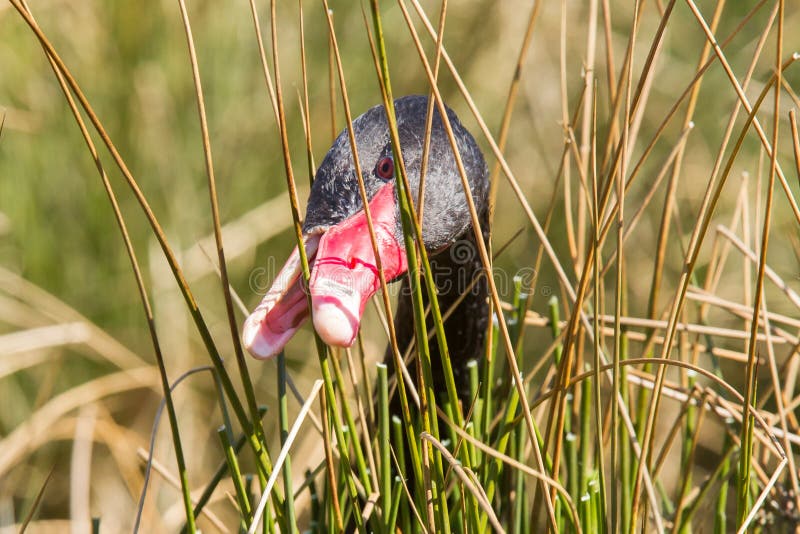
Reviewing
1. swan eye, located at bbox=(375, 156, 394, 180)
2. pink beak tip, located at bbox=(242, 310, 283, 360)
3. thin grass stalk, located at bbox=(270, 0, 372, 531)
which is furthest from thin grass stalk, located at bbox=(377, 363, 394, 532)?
swan eye, located at bbox=(375, 156, 394, 180)

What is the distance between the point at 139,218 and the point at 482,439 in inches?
77.6

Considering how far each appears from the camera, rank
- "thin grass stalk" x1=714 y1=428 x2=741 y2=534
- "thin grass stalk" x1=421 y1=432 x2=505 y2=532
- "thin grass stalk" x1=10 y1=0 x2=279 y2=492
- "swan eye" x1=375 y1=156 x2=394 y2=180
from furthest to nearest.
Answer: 1. "swan eye" x1=375 y1=156 x2=394 y2=180
2. "thin grass stalk" x1=714 y1=428 x2=741 y2=534
3. "thin grass stalk" x1=10 y1=0 x2=279 y2=492
4. "thin grass stalk" x1=421 y1=432 x2=505 y2=532

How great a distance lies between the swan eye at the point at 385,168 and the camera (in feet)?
4.98

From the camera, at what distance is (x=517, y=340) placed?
1476 mm

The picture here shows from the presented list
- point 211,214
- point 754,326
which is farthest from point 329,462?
point 211,214

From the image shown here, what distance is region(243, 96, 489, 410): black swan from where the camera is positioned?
118cm

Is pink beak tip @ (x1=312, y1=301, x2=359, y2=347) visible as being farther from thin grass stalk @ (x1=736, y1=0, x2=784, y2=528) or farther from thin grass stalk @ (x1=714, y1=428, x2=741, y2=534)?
thin grass stalk @ (x1=714, y1=428, x2=741, y2=534)

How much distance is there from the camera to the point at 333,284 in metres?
1.20

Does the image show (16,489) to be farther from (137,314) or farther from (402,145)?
(402,145)

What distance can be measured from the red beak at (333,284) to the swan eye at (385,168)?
2 centimetres

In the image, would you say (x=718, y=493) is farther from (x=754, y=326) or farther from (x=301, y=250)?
(x=301, y=250)

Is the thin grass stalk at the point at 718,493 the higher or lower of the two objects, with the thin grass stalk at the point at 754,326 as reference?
lower

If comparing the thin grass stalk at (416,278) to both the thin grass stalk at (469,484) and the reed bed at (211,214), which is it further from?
the reed bed at (211,214)

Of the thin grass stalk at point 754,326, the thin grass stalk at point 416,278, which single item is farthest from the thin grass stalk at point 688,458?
the thin grass stalk at point 416,278
